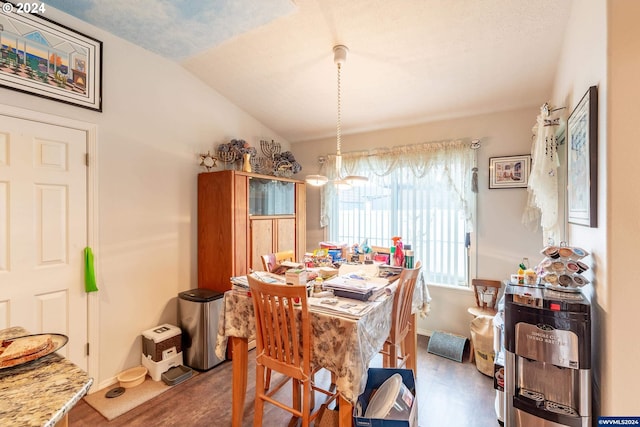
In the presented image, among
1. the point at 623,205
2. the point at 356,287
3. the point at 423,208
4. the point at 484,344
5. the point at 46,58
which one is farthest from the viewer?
the point at 423,208

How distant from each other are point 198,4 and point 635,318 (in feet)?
9.77

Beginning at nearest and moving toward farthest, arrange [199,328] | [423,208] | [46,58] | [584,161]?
[584,161]
[46,58]
[199,328]
[423,208]

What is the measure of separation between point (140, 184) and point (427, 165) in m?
2.87

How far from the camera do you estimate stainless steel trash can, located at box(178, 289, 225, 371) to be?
8.27 ft

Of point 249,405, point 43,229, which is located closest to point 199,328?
point 249,405

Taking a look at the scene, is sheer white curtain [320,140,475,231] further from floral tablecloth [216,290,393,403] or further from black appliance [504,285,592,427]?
black appliance [504,285,592,427]

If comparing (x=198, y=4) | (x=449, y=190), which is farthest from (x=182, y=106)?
(x=449, y=190)

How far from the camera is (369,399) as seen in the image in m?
1.66

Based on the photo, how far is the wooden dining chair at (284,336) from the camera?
4.62 feet

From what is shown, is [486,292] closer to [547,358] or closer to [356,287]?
[547,358]

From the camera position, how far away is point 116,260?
92.9 inches

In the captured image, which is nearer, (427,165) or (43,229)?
(43,229)

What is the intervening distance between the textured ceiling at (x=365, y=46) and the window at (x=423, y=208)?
583 mm

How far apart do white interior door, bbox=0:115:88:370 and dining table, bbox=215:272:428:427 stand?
130cm
